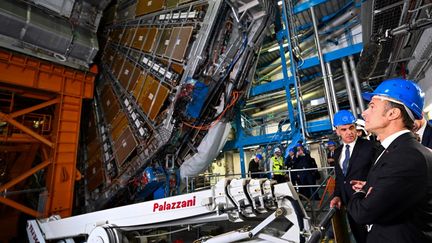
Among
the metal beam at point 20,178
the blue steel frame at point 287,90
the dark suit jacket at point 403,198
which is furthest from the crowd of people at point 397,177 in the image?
the metal beam at point 20,178

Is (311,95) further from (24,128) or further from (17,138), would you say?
(17,138)

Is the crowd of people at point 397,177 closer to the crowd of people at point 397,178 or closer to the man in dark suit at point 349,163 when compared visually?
the crowd of people at point 397,178

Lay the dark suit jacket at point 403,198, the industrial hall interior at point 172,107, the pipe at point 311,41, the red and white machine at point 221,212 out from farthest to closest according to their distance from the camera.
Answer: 1. the pipe at point 311,41
2. the industrial hall interior at point 172,107
3. the red and white machine at point 221,212
4. the dark suit jacket at point 403,198

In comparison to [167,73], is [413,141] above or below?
below

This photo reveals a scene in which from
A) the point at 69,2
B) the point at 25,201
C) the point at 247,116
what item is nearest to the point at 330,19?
the point at 247,116

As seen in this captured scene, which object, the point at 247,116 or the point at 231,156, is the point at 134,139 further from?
the point at 231,156

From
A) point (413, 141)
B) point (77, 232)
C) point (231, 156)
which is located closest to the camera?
point (413, 141)

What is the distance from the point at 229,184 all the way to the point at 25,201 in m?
7.44

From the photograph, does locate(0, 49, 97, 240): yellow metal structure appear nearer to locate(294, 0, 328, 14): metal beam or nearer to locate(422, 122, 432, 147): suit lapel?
locate(422, 122, 432, 147): suit lapel

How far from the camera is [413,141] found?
1088 millimetres

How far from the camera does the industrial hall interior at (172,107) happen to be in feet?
7.85

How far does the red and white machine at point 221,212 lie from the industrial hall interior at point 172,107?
11mm

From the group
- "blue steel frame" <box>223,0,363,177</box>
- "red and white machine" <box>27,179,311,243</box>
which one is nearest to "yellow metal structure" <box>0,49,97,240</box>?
"red and white machine" <box>27,179,311,243</box>

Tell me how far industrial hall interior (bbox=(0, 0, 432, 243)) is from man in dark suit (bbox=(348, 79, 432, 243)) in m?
0.64
